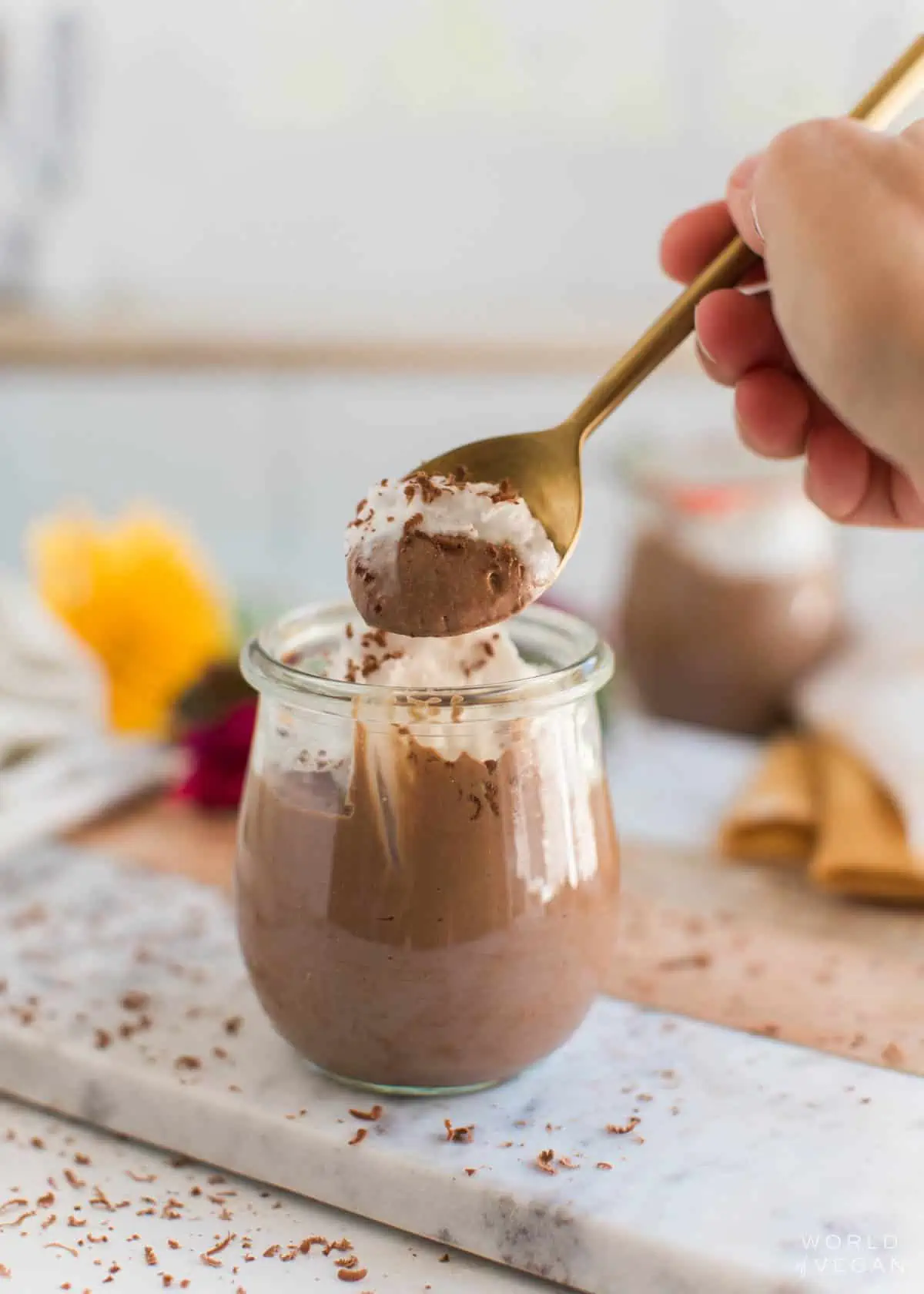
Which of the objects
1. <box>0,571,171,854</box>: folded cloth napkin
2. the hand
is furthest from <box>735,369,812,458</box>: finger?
<box>0,571,171,854</box>: folded cloth napkin

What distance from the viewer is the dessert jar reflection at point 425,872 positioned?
72cm

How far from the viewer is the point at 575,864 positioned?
2.51 feet

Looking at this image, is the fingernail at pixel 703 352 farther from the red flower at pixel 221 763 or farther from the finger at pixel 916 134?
the red flower at pixel 221 763

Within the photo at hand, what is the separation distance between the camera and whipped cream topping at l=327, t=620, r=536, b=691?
2.51ft

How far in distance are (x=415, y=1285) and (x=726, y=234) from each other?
2.26 ft

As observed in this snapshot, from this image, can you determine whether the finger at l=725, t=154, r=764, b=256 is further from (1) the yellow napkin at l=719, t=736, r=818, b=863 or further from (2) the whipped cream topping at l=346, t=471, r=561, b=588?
(1) the yellow napkin at l=719, t=736, r=818, b=863

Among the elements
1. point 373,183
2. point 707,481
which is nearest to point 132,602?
point 707,481

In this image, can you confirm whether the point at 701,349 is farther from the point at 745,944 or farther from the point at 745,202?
the point at 745,944

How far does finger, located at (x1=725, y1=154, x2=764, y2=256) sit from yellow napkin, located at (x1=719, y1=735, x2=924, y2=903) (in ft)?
1.71

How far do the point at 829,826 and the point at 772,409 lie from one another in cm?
40

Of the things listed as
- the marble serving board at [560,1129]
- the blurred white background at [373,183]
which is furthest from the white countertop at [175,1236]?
the blurred white background at [373,183]

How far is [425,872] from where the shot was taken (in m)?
0.72

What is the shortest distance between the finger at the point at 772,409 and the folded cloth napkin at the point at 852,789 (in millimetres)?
361

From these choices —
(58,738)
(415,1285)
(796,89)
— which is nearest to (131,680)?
(58,738)
